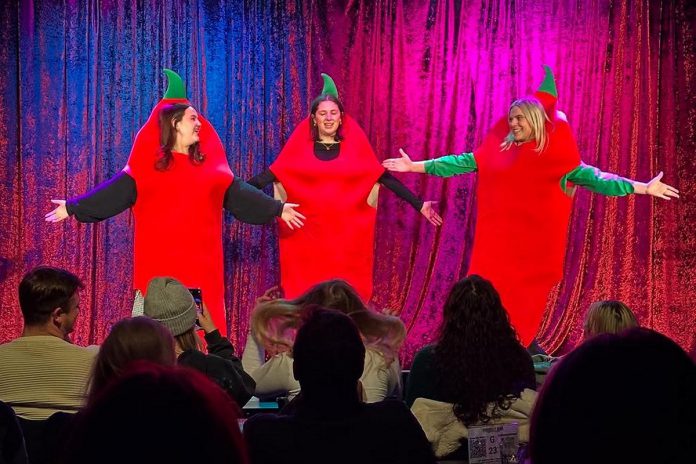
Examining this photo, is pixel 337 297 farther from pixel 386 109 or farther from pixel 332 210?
pixel 386 109

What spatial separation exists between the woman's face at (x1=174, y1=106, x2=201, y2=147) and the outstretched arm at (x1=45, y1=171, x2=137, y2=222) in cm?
36

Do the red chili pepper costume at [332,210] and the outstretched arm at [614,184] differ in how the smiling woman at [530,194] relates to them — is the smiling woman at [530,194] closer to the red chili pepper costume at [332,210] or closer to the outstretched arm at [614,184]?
the outstretched arm at [614,184]

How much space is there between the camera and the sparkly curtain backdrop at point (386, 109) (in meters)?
6.25

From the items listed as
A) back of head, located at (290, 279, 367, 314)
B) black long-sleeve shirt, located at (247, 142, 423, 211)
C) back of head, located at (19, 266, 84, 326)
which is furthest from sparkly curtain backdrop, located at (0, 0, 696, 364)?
back of head, located at (290, 279, 367, 314)

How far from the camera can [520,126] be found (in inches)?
220

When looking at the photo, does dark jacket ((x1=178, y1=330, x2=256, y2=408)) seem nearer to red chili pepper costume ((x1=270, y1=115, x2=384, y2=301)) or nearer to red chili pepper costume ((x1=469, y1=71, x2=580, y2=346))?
red chili pepper costume ((x1=270, y1=115, x2=384, y2=301))

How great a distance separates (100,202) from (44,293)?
7.95 feet

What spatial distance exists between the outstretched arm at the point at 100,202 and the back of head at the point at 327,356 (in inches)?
147

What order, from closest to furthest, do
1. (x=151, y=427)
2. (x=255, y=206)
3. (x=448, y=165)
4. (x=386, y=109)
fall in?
1. (x=151, y=427)
2. (x=255, y=206)
3. (x=448, y=165)
4. (x=386, y=109)

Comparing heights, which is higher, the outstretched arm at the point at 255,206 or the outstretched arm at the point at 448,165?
the outstretched arm at the point at 448,165

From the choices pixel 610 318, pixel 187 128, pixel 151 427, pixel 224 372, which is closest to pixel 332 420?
pixel 151 427

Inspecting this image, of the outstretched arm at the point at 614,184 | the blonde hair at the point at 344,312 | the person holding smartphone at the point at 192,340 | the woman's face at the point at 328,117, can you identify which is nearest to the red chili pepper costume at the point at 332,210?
the woman's face at the point at 328,117

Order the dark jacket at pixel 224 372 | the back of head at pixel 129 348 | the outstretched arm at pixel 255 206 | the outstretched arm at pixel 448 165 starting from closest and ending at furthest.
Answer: the back of head at pixel 129 348, the dark jacket at pixel 224 372, the outstretched arm at pixel 255 206, the outstretched arm at pixel 448 165

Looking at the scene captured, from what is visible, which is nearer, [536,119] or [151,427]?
[151,427]
